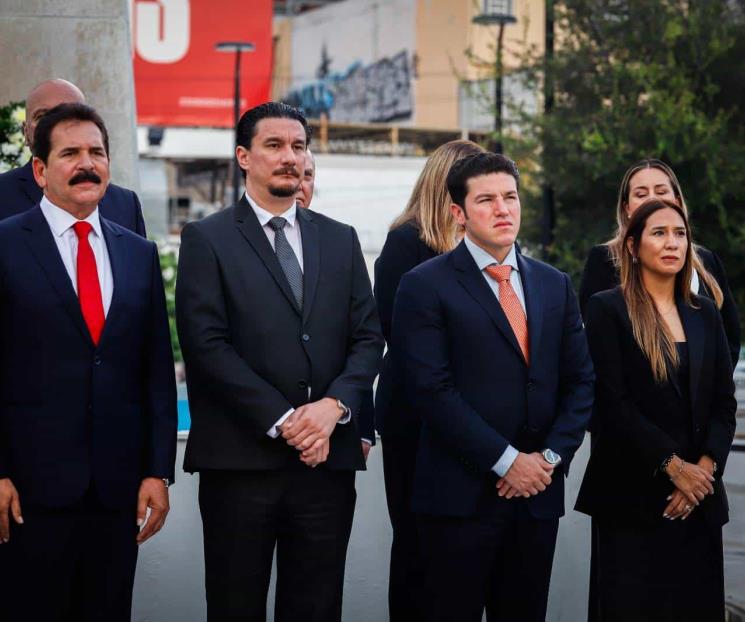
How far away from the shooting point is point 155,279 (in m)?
4.09

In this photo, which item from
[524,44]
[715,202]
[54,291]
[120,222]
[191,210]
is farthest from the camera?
[191,210]

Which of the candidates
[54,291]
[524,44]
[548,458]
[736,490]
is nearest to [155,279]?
[54,291]

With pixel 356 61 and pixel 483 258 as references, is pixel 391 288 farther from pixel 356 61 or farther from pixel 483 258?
pixel 356 61

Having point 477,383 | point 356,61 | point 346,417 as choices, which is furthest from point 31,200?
point 356,61

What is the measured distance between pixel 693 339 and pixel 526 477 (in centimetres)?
94

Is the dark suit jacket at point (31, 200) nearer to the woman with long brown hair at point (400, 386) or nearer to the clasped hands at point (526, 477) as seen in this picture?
the woman with long brown hair at point (400, 386)

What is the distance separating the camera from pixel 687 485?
4410 millimetres

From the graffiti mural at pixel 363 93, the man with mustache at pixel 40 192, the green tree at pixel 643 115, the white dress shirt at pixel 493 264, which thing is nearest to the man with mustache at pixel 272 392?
the white dress shirt at pixel 493 264

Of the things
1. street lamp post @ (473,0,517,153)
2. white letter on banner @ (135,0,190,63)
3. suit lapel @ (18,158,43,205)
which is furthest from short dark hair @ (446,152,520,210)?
white letter on banner @ (135,0,190,63)

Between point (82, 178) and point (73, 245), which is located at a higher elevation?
point (82, 178)

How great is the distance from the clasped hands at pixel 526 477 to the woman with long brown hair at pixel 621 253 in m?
1.11

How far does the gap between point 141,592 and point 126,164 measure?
2686 mm

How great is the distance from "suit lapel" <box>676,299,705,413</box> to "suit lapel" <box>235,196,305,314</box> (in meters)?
1.45

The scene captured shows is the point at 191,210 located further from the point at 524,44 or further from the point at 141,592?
the point at 141,592
